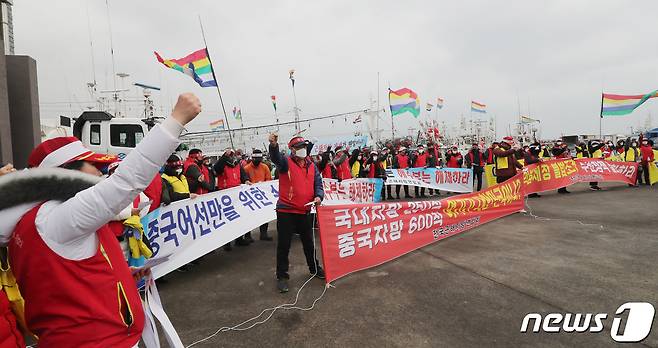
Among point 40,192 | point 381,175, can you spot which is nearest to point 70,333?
point 40,192

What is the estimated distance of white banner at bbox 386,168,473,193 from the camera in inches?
433

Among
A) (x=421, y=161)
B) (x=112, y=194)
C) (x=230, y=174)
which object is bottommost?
(x=421, y=161)

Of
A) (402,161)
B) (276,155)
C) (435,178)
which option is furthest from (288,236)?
(402,161)

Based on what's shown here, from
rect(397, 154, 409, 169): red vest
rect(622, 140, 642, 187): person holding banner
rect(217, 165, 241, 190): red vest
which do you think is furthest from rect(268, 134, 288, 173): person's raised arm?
rect(622, 140, 642, 187): person holding banner

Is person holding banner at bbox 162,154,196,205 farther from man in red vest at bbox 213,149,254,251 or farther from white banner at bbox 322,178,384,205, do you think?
white banner at bbox 322,178,384,205

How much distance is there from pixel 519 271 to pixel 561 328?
1345 mm

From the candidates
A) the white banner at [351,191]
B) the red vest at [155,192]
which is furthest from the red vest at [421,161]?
the red vest at [155,192]

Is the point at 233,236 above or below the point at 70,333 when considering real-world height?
below

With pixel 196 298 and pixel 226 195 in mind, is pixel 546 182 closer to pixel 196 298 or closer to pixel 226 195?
pixel 226 195

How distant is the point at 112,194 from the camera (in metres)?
1.16

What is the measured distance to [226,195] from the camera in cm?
543

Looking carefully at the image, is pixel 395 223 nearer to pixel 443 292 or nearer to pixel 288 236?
pixel 443 292

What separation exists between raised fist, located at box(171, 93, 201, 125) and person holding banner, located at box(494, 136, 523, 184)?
916 cm

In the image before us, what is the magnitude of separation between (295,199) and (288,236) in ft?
1.59
